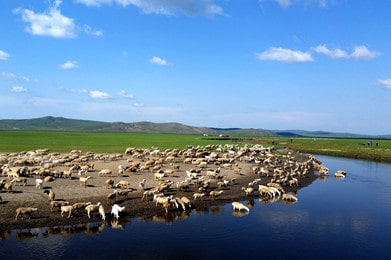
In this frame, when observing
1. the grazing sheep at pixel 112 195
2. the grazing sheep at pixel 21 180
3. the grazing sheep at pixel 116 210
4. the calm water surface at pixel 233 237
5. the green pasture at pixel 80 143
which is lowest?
the calm water surface at pixel 233 237

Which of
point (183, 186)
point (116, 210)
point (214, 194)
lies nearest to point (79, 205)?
point (116, 210)

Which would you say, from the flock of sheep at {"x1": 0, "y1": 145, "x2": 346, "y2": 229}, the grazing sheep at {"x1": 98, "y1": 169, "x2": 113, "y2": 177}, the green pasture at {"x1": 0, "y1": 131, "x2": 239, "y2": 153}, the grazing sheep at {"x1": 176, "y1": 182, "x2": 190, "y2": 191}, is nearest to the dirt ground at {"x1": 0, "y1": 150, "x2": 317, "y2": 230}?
the flock of sheep at {"x1": 0, "y1": 145, "x2": 346, "y2": 229}

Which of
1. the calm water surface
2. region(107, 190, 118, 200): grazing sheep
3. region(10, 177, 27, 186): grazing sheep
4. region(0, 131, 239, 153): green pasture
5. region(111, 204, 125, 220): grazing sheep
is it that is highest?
region(0, 131, 239, 153): green pasture

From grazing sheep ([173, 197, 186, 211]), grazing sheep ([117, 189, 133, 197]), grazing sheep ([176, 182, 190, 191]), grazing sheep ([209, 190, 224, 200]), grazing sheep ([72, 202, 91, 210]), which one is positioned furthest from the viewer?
grazing sheep ([176, 182, 190, 191])

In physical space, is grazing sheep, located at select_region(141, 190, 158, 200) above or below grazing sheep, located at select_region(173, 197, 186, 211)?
above

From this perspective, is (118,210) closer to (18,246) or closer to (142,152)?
(18,246)

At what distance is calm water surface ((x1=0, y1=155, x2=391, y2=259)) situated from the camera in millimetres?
17031

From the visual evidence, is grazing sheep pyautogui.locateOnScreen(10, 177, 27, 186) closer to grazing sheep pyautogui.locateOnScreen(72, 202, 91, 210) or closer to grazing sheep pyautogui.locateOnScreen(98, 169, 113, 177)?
grazing sheep pyautogui.locateOnScreen(98, 169, 113, 177)

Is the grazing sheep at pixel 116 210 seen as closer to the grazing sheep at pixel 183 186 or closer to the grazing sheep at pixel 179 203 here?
the grazing sheep at pixel 179 203

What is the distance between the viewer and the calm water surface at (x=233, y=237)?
1703 centimetres

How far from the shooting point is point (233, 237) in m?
19.6

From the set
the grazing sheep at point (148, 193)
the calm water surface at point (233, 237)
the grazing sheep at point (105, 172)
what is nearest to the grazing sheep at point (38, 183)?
the grazing sheep at point (105, 172)

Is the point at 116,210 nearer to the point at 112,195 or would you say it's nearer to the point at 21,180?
the point at 112,195

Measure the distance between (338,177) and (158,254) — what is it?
32.7 meters
